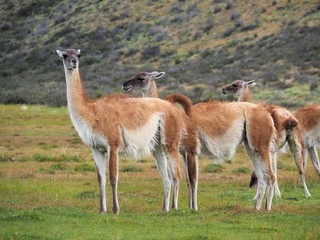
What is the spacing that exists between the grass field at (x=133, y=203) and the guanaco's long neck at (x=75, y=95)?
1625mm

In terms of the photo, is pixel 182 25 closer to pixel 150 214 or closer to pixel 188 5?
pixel 188 5

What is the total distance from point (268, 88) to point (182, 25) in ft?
92.4

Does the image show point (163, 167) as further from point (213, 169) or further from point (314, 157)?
point (213, 169)

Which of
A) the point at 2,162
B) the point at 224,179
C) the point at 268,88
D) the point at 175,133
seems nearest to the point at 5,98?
the point at 268,88

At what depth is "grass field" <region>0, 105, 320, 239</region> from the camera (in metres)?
11.4

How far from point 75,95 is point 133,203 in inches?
125

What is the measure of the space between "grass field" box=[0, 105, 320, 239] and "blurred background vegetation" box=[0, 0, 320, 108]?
77.0 feet

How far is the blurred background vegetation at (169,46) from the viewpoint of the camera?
2292 inches

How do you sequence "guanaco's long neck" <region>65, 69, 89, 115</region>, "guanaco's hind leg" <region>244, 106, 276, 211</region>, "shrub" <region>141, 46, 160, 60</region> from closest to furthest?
"guanaco's long neck" <region>65, 69, 89, 115</region>
"guanaco's hind leg" <region>244, 106, 276, 211</region>
"shrub" <region>141, 46, 160, 60</region>

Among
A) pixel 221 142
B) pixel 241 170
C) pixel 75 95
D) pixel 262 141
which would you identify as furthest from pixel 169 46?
pixel 75 95

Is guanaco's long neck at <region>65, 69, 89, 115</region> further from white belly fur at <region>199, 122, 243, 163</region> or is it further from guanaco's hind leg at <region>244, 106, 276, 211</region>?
guanaco's hind leg at <region>244, 106, 276, 211</region>

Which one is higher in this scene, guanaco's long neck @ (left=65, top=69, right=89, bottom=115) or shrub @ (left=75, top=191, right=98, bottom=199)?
guanaco's long neck @ (left=65, top=69, right=89, bottom=115)

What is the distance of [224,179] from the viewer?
21.4 metres

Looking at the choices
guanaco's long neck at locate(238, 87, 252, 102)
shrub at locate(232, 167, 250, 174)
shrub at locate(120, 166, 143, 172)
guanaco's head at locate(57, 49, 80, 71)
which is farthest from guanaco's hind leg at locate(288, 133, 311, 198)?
shrub at locate(120, 166, 143, 172)
